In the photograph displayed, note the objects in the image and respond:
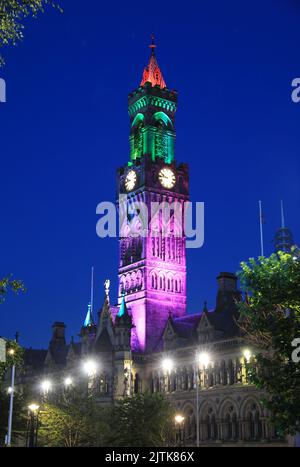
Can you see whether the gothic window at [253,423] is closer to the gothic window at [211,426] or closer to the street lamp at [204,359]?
the gothic window at [211,426]

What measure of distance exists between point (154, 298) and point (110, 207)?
72.9 feet

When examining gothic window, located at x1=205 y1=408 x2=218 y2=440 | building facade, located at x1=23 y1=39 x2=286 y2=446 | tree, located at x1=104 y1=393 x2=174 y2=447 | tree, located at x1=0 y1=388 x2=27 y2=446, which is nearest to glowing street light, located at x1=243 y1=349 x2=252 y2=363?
building facade, located at x1=23 y1=39 x2=286 y2=446

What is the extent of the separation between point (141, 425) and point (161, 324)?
41.6 metres

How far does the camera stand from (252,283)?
42.2 metres

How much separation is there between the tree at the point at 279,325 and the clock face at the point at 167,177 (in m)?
64.8

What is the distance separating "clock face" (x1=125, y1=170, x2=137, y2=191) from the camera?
355 feet

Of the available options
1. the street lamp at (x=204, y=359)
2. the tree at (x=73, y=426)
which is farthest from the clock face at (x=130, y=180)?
the tree at (x=73, y=426)

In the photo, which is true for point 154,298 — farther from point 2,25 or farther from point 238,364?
point 2,25

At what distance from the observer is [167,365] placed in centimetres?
9269

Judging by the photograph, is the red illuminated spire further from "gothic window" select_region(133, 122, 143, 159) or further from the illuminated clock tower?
"gothic window" select_region(133, 122, 143, 159)

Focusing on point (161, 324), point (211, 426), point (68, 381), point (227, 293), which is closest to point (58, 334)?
point (68, 381)

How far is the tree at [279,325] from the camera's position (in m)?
38.7

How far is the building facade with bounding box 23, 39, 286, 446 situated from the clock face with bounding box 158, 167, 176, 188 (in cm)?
16
